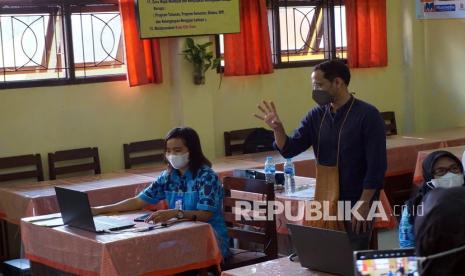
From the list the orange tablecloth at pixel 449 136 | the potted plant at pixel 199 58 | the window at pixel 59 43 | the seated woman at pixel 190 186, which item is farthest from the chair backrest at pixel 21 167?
the orange tablecloth at pixel 449 136

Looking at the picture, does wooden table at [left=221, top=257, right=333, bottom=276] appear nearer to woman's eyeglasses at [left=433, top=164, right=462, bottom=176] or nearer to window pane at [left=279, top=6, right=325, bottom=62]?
woman's eyeglasses at [left=433, top=164, right=462, bottom=176]

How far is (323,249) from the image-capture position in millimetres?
2906

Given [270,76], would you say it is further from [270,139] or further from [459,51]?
[459,51]

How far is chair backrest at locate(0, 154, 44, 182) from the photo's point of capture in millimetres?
6738

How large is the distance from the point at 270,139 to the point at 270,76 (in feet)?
2.62

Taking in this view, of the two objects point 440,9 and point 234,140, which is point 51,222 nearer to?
point 234,140

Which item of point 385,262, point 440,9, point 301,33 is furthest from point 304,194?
point 440,9

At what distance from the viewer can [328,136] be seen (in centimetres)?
395

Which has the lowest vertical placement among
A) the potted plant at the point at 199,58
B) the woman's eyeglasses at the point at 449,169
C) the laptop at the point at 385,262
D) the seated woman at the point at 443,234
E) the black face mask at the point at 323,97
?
the laptop at the point at 385,262

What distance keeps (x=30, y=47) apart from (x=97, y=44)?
623mm

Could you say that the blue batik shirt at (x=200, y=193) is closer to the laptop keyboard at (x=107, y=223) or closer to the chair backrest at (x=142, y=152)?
the laptop keyboard at (x=107, y=223)

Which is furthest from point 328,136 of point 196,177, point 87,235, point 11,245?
point 11,245

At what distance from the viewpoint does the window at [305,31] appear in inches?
329

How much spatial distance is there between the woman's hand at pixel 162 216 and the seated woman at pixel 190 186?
0.08 meters
